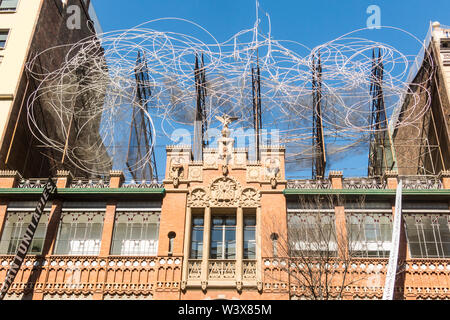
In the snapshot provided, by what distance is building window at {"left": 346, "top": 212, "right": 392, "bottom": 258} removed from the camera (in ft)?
80.5

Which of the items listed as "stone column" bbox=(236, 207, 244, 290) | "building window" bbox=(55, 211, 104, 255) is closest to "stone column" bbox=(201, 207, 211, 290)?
"stone column" bbox=(236, 207, 244, 290)

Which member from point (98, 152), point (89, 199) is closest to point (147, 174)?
point (98, 152)

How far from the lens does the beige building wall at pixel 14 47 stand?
31792mm

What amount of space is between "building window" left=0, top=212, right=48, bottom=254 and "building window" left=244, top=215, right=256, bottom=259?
10631 mm

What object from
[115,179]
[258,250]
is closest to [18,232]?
[115,179]

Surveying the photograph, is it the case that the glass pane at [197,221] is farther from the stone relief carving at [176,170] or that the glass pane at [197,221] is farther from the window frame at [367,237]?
the window frame at [367,237]

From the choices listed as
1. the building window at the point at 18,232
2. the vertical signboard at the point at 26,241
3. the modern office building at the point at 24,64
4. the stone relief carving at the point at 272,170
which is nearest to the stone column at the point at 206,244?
the stone relief carving at the point at 272,170

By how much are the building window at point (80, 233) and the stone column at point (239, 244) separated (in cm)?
726

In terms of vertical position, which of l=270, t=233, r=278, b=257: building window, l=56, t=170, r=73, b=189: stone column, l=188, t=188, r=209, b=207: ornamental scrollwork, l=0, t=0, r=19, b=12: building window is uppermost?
l=0, t=0, r=19, b=12: building window

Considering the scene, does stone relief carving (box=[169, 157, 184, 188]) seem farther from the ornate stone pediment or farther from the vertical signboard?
the vertical signboard

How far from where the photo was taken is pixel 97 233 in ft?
84.6

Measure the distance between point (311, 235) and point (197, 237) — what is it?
20.5ft
